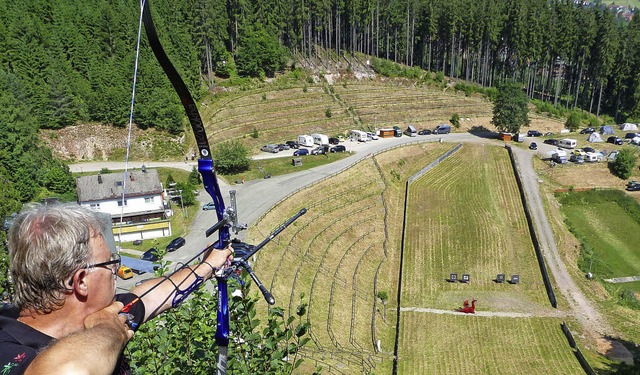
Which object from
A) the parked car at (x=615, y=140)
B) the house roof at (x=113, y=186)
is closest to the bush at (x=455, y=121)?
the parked car at (x=615, y=140)

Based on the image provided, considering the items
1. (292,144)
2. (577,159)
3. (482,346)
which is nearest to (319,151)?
(292,144)

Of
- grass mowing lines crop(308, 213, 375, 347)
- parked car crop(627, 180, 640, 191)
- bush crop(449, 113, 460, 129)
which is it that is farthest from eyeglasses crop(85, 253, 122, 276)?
bush crop(449, 113, 460, 129)

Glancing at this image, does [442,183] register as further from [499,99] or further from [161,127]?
[161,127]

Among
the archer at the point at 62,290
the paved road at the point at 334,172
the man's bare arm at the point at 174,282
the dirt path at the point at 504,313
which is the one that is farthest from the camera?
the paved road at the point at 334,172

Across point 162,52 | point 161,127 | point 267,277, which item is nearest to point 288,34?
point 161,127

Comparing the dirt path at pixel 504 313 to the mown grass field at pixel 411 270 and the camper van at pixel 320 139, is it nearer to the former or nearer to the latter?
the mown grass field at pixel 411 270

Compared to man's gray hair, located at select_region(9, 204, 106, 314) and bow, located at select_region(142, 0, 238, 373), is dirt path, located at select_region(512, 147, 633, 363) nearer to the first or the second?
bow, located at select_region(142, 0, 238, 373)

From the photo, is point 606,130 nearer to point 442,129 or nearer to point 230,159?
point 442,129
